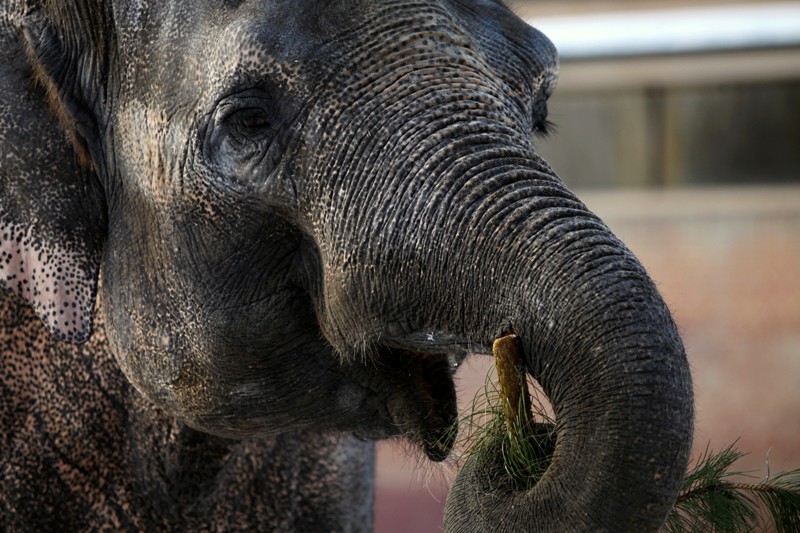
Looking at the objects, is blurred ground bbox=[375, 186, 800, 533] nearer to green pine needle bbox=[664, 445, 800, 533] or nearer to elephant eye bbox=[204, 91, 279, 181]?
green pine needle bbox=[664, 445, 800, 533]

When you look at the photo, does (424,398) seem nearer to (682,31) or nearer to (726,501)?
(726,501)

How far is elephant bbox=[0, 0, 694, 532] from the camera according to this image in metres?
1.44

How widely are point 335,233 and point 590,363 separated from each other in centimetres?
41

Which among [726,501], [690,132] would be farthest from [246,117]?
[690,132]

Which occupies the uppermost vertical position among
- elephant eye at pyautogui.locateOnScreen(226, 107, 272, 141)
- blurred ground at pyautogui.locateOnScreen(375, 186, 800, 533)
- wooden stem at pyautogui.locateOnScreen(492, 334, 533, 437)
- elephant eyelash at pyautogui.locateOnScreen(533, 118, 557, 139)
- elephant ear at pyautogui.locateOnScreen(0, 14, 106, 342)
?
blurred ground at pyautogui.locateOnScreen(375, 186, 800, 533)

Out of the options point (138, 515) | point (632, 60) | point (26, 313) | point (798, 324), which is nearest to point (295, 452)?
point (138, 515)

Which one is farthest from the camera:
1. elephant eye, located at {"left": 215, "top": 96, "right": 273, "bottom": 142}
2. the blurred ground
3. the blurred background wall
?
the blurred background wall

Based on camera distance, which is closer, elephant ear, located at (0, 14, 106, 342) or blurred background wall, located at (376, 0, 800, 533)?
elephant ear, located at (0, 14, 106, 342)

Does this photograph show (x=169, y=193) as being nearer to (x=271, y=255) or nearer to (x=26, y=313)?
(x=271, y=255)

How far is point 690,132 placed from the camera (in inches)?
290

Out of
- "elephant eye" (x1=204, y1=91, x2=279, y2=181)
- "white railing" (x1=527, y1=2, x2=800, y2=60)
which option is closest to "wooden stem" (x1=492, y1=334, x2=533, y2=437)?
"elephant eye" (x1=204, y1=91, x2=279, y2=181)

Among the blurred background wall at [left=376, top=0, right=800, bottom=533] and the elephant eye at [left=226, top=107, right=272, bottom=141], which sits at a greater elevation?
the blurred background wall at [left=376, top=0, right=800, bottom=533]

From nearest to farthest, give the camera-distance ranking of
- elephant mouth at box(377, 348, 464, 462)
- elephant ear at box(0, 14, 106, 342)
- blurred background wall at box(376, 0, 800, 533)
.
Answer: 1. elephant mouth at box(377, 348, 464, 462)
2. elephant ear at box(0, 14, 106, 342)
3. blurred background wall at box(376, 0, 800, 533)

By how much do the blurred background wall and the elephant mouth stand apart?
526cm
